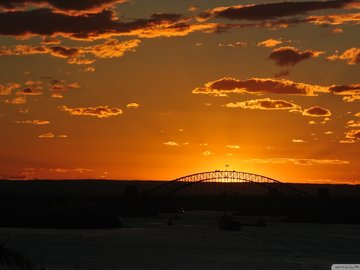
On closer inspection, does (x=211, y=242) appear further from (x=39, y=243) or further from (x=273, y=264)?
(x=273, y=264)

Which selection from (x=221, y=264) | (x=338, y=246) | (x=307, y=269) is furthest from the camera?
(x=338, y=246)

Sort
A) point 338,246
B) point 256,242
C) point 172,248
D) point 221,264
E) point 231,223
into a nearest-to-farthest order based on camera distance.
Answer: point 221,264, point 172,248, point 338,246, point 256,242, point 231,223

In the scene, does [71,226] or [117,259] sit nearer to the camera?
[117,259]

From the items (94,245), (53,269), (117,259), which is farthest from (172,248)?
(53,269)

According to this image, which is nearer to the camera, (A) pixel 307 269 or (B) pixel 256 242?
(A) pixel 307 269

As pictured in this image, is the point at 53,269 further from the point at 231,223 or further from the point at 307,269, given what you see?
the point at 231,223

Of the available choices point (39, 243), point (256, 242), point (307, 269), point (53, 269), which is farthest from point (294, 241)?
point (53, 269)

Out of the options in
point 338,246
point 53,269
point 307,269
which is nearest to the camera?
point 53,269

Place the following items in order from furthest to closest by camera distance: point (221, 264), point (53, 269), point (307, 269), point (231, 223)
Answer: point (231, 223)
point (221, 264)
point (307, 269)
point (53, 269)
